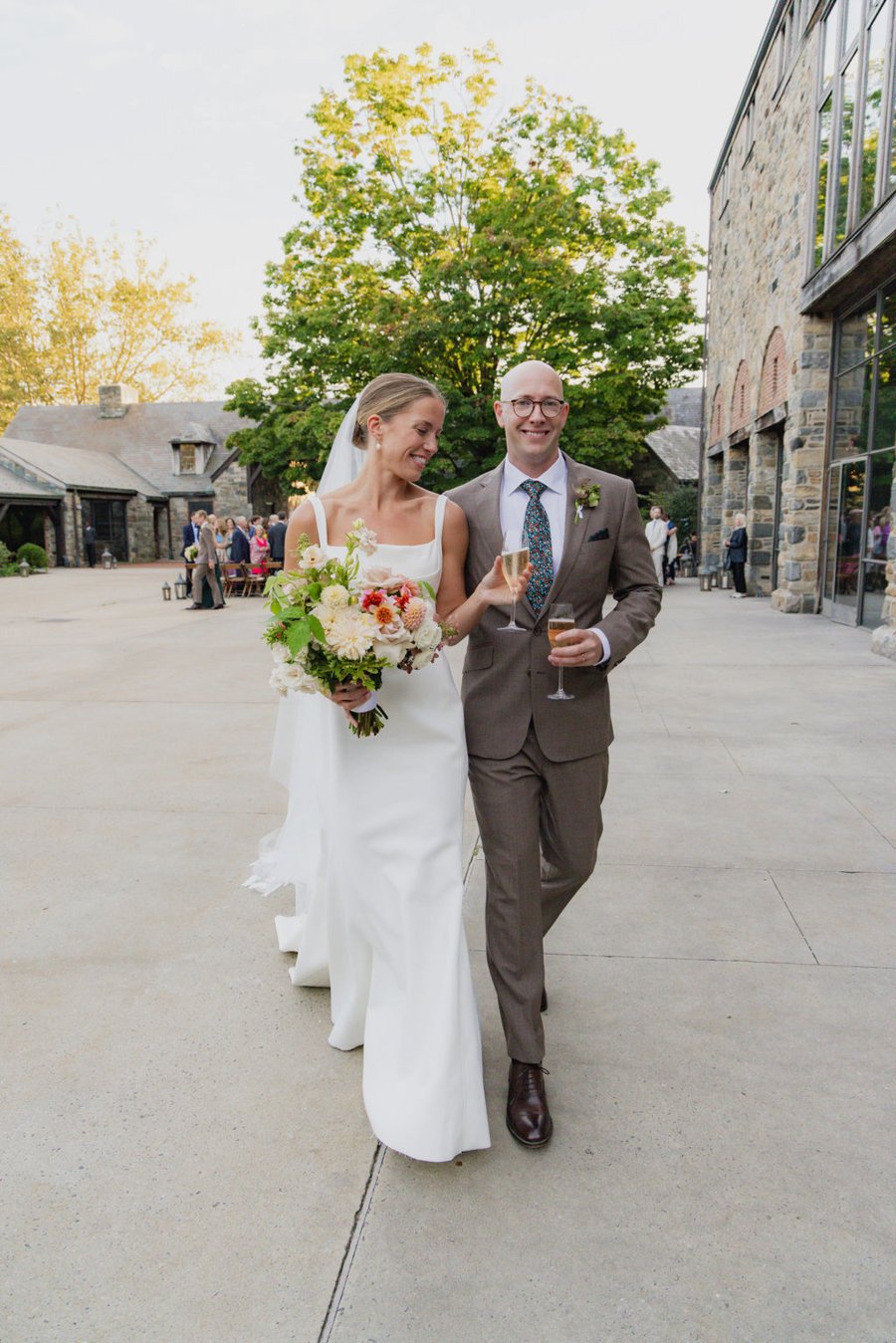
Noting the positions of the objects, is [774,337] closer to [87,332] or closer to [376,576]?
[376,576]

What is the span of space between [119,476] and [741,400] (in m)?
30.0

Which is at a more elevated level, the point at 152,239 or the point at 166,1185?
the point at 152,239

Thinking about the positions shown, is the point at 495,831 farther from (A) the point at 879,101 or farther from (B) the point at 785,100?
(B) the point at 785,100

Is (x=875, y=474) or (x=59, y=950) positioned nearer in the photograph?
(x=59, y=950)

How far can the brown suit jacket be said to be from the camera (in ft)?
9.27

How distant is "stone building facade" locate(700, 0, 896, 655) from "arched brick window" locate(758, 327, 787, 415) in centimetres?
5

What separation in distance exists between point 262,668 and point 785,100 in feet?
47.4

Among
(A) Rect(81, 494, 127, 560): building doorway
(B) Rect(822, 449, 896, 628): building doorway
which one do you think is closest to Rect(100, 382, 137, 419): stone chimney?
(A) Rect(81, 494, 127, 560): building doorway

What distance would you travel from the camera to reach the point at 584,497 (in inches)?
111

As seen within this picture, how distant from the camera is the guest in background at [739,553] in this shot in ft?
66.8

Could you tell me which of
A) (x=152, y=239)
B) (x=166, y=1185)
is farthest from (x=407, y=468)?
(x=152, y=239)

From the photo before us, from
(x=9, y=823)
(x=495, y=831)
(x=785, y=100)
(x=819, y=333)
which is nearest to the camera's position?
(x=495, y=831)

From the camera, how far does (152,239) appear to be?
1991 inches

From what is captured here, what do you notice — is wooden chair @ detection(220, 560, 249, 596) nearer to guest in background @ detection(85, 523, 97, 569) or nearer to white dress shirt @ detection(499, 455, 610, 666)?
guest in background @ detection(85, 523, 97, 569)
